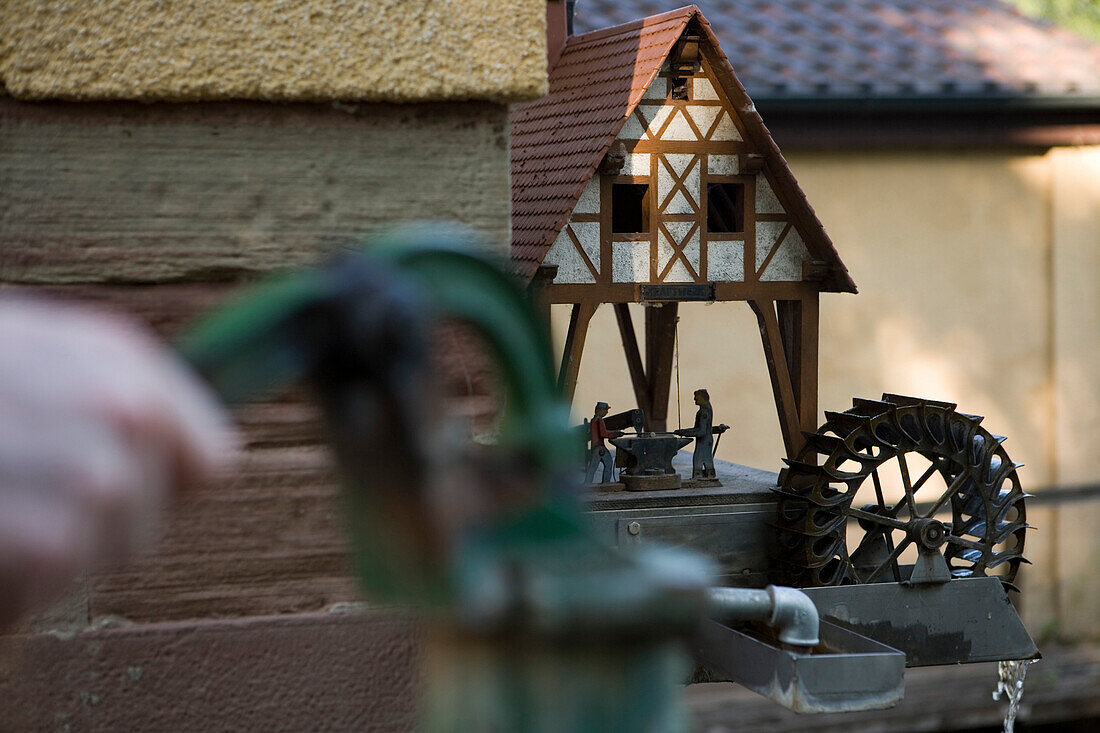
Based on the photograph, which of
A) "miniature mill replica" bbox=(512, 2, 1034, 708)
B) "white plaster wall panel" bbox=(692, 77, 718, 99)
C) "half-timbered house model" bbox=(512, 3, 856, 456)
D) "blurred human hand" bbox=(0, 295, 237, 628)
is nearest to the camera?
"blurred human hand" bbox=(0, 295, 237, 628)

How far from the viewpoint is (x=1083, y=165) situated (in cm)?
873

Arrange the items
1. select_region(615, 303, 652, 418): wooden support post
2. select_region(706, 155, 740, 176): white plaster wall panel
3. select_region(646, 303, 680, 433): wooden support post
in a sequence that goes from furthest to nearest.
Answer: select_region(615, 303, 652, 418): wooden support post
select_region(646, 303, 680, 433): wooden support post
select_region(706, 155, 740, 176): white plaster wall panel

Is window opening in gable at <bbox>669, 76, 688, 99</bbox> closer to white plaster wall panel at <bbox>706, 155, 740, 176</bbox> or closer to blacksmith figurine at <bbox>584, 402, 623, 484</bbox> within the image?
white plaster wall panel at <bbox>706, 155, 740, 176</bbox>

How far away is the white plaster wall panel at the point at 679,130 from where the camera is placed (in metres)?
3.96

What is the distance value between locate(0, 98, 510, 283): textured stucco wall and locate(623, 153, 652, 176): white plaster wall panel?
1.98 meters

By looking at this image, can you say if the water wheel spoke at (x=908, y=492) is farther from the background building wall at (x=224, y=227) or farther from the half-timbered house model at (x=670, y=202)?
the background building wall at (x=224, y=227)

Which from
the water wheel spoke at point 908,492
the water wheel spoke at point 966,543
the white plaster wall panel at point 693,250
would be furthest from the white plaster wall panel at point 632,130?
the water wheel spoke at point 966,543

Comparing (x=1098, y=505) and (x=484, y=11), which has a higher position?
(x=484, y=11)

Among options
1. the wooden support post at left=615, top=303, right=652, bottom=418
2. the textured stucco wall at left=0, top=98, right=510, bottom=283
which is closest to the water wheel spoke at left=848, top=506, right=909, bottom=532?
the wooden support post at left=615, top=303, right=652, bottom=418

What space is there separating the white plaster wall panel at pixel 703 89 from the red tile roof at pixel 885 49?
352 cm

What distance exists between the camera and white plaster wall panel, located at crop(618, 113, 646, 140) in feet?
12.9

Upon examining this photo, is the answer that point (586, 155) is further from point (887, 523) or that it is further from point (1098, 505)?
point (1098, 505)

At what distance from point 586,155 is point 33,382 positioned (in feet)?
11.9

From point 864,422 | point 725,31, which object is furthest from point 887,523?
point 725,31
